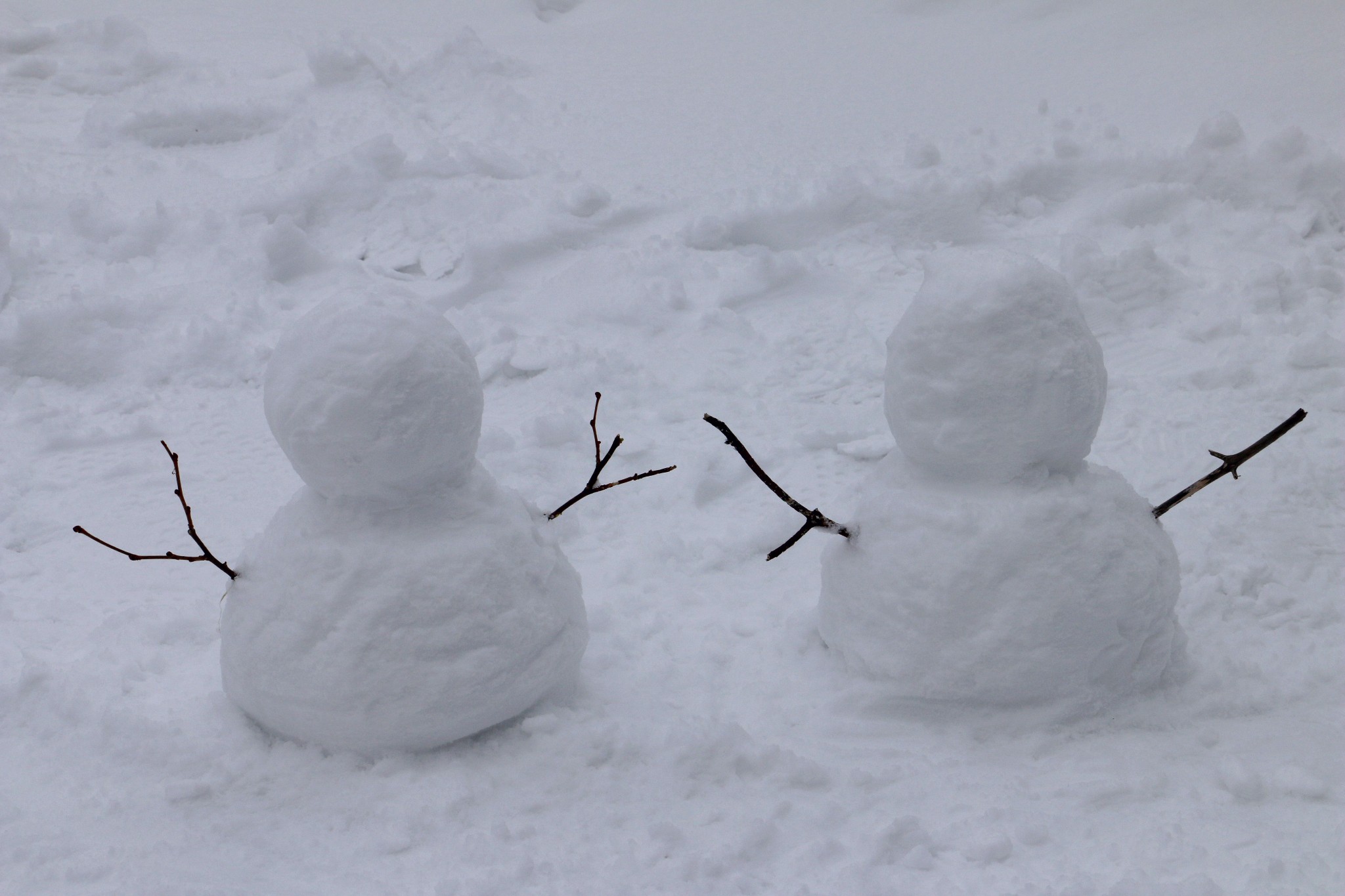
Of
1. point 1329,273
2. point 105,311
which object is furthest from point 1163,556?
point 105,311

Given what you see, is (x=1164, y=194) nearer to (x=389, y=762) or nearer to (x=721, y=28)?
(x=721, y=28)

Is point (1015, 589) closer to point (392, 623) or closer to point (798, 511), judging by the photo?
point (798, 511)

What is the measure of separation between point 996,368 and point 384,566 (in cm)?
116

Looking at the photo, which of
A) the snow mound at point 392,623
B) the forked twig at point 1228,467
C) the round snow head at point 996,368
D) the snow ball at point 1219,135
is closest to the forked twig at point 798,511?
the round snow head at point 996,368

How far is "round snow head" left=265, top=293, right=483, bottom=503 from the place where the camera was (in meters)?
1.98

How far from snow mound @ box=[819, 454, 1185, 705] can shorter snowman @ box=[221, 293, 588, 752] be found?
660 millimetres

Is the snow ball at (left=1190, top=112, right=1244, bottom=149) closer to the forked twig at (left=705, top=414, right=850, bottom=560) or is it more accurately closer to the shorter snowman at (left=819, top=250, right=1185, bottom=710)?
the shorter snowman at (left=819, top=250, right=1185, bottom=710)

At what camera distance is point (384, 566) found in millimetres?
2072

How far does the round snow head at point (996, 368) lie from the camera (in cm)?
207

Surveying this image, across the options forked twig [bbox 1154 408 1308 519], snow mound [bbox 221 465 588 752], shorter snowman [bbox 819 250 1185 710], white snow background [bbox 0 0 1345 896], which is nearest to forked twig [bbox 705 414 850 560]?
shorter snowman [bbox 819 250 1185 710]

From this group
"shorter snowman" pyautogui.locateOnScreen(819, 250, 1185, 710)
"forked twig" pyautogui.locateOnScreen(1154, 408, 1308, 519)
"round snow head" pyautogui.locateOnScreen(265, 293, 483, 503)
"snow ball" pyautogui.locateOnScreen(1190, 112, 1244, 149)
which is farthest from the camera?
"snow ball" pyautogui.locateOnScreen(1190, 112, 1244, 149)

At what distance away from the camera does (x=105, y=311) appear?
4.11 meters

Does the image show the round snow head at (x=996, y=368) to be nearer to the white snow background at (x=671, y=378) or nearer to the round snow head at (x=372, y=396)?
the white snow background at (x=671, y=378)

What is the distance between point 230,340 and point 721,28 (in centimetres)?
386
